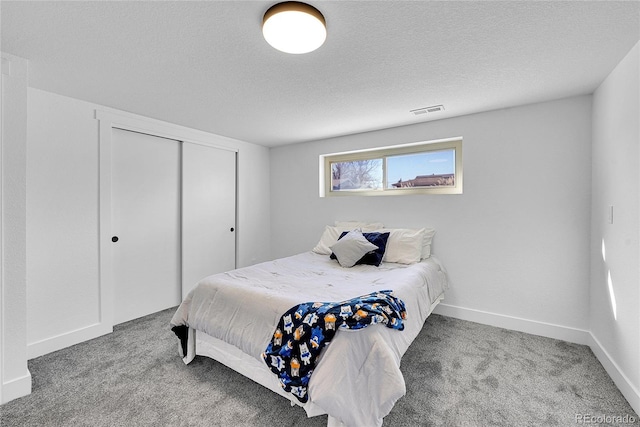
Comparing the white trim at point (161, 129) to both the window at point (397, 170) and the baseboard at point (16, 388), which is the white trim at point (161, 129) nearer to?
the window at point (397, 170)

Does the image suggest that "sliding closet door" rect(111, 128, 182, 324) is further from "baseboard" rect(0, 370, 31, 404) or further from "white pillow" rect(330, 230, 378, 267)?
"white pillow" rect(330, 230, 378, 267)

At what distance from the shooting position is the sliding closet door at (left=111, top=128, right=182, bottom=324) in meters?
2.97

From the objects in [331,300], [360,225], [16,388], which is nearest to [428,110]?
[360,225]

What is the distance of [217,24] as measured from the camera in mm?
1515

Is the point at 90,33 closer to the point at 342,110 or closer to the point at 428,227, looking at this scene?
the point at 342,110

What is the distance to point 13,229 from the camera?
1.87 metres

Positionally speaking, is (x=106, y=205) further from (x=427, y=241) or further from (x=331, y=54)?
(x=427, y=241)

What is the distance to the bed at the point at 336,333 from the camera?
1.37 meters

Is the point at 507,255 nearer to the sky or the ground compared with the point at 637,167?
nearer to the ground

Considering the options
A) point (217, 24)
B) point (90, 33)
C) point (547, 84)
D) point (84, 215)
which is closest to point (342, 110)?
point (217, 24)

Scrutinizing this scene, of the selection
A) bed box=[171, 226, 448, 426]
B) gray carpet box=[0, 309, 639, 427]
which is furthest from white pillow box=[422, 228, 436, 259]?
gray carpet box=[0, 309, 639, 427]

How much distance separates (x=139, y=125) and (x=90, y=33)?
5.25ft

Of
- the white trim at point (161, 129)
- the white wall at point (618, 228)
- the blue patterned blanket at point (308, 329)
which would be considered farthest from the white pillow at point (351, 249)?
the white trim at point (161, 129)

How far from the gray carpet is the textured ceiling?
7.32 feet
